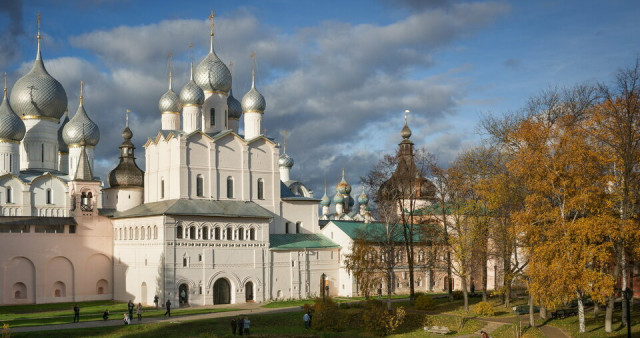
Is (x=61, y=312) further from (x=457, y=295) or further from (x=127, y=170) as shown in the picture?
(x=457, y=295)

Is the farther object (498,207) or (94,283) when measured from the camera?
(94,283)

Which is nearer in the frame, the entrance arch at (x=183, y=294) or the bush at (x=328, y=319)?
the bush at (x=328, y=319)

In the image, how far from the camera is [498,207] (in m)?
33.2

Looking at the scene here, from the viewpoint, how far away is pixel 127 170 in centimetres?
4925

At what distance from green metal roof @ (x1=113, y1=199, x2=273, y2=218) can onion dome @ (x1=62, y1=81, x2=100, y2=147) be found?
10.7m

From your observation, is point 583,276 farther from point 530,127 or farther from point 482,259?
point 482,259

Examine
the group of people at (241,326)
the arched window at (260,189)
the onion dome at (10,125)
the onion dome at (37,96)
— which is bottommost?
the group of people at (241,326)

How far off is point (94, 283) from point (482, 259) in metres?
26.5

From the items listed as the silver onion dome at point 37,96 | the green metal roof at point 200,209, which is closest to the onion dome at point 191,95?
the green metal roof at point 200,209

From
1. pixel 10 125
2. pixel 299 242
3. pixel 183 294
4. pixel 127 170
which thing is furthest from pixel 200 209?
pixel 10 125

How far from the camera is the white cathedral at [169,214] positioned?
1690 inches

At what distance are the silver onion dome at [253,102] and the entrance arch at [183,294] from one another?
14676 millimetres

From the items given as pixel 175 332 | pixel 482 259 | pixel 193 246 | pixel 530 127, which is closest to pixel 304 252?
pixel 193 246

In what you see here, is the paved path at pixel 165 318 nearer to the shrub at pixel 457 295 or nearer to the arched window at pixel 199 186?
the arched window at pixel 199 186
